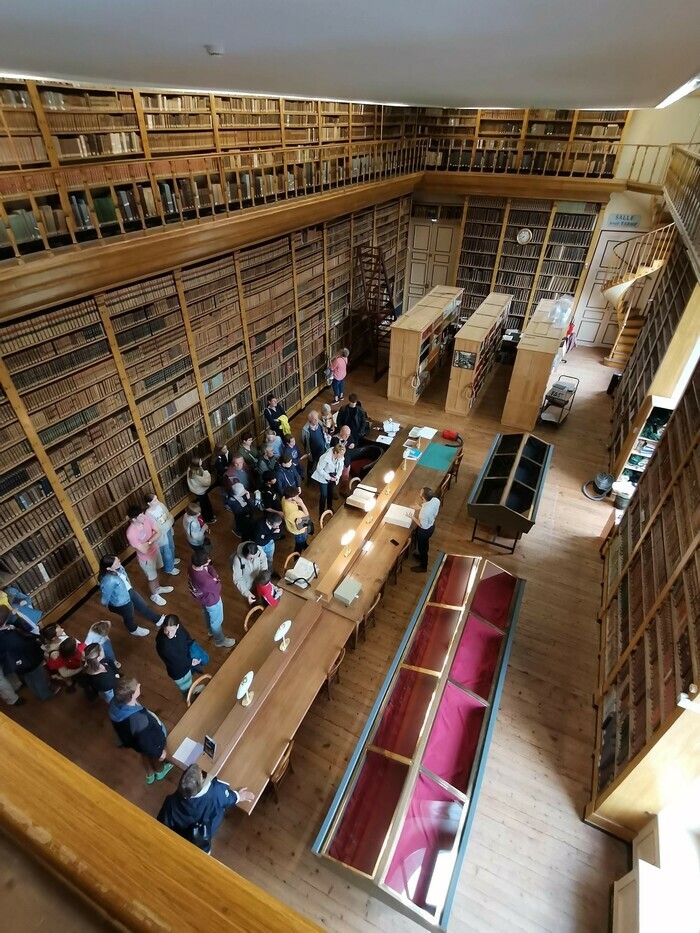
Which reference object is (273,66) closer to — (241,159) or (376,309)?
(241,159)

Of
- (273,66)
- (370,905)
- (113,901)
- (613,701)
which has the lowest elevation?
(370,905)

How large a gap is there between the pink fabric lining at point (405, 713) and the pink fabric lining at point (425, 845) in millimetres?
320

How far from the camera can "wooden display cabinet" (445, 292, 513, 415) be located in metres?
8.91

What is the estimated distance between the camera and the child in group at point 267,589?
450 centimetres

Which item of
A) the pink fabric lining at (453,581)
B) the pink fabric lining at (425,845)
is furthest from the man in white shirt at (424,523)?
the pink fabric lining at (425,845)

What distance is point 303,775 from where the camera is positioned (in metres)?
4.22

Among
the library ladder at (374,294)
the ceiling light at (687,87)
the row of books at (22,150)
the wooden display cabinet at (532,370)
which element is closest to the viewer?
the ceiling light at (687,87)

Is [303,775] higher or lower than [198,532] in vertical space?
lower

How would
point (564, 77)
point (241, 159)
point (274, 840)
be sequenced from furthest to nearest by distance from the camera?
point (241, 159) → point (274, 840) → point (564, 77)

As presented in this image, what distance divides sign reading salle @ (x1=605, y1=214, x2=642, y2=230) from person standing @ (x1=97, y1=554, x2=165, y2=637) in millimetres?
12599

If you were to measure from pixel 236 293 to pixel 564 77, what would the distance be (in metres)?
5.64

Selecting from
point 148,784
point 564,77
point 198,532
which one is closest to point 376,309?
point 198,532

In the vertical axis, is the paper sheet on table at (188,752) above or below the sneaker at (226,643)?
above

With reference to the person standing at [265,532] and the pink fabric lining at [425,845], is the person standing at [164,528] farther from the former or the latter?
the pink fabric lining at [425,845]
